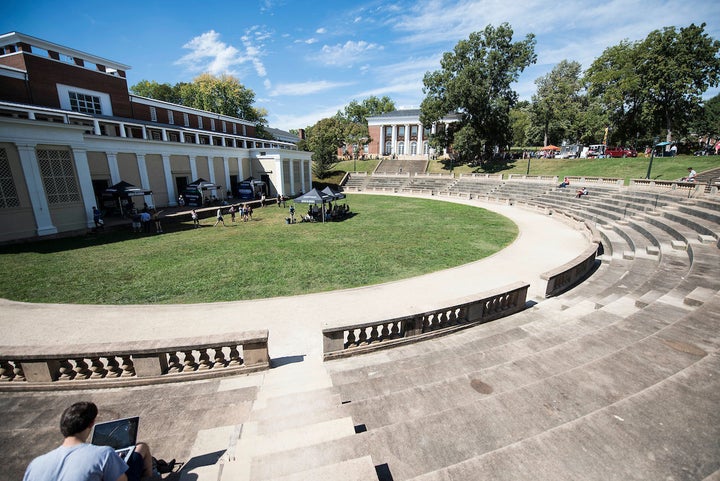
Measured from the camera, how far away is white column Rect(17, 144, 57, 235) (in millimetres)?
17531

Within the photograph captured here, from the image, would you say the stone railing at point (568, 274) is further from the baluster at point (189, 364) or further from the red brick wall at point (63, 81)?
the red brick wall at point (63, 81)

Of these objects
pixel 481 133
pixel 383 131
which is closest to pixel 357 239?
pixel 481 133

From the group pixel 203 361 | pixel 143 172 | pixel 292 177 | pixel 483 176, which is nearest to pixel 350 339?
pixel 203 361

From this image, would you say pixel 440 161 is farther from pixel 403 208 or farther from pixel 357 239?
pixel 357 239

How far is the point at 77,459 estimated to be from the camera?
2.66 meters

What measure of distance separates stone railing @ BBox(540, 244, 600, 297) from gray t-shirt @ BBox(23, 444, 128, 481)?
35.4 feet

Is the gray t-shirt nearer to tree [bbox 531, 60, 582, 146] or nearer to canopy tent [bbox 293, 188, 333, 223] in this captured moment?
canopy tent [bbox 293, 188, 333, 223]

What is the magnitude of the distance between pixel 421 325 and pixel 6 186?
2443cm

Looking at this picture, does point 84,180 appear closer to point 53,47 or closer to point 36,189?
point 36,189

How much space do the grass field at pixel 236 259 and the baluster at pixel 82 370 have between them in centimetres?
462

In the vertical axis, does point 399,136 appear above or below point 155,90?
below

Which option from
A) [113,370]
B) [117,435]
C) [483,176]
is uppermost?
[483,176]

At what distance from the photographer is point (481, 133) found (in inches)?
2168

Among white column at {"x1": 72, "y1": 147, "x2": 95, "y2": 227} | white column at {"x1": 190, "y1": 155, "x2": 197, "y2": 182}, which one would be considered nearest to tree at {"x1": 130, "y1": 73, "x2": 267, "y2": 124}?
white column at {"x1": 190, "y1": 155, "x2": 197, "y2": 182}
